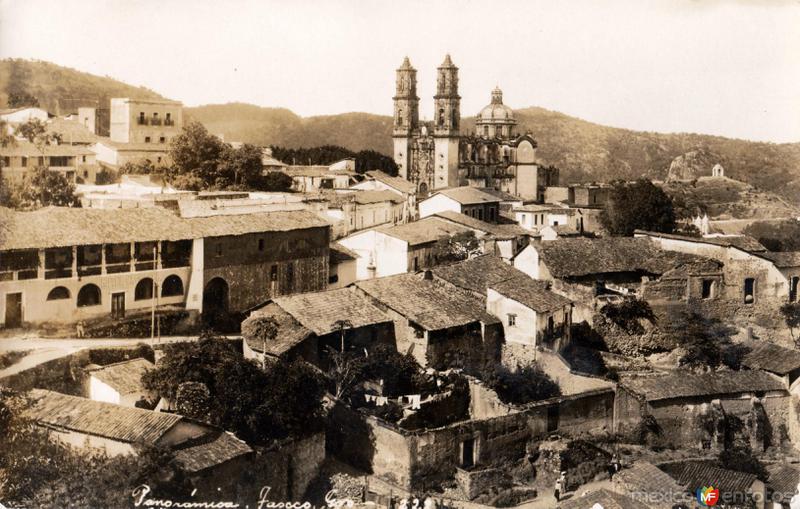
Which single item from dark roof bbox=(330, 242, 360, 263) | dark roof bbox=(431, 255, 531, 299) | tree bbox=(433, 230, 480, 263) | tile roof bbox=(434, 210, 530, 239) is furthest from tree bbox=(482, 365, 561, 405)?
tile roof bbox=(434, 210, 530, 239)

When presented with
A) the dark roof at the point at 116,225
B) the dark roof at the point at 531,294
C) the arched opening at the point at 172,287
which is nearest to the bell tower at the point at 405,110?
the dark roof at the point at 531,294

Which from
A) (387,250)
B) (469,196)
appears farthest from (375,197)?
(387,250)

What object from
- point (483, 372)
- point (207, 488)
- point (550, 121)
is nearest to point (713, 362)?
point (483, 372)

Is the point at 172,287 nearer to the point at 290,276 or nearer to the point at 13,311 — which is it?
the point at 290,276

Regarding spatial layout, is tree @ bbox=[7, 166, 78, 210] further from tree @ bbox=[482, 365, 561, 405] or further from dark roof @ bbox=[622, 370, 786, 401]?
dark roof @ bbox=[622, 370, 786, 401]

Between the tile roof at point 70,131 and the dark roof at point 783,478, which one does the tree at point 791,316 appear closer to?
the dark roof at point 783,478

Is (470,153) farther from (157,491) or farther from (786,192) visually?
(157,491)
